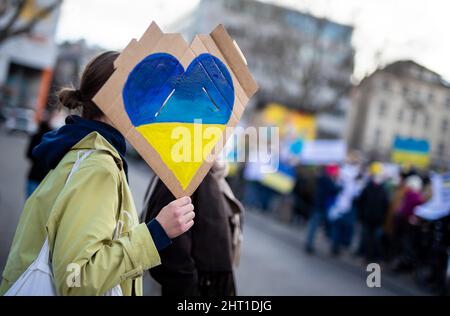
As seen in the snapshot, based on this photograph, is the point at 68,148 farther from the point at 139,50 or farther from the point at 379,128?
the point at 379,128

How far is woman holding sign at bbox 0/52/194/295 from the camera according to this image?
156 cm

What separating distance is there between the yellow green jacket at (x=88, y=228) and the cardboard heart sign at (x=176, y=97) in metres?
0.17

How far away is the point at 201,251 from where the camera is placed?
2717mm

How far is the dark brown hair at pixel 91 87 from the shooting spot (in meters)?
1.92

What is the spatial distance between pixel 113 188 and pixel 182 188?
0.26m

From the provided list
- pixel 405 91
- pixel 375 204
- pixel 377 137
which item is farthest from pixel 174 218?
pixel 377 137

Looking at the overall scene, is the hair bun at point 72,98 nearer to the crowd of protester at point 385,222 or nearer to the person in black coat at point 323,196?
the crowd of protester at point 385,222

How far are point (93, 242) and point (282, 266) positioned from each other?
713 centimetres

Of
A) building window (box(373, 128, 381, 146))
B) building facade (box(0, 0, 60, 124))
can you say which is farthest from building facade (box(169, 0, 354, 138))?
building window (box(373, 128, 381, 146))

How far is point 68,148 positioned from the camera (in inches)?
72.3

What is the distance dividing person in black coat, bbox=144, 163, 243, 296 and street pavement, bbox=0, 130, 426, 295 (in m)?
2.32

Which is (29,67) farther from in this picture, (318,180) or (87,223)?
(87,223)

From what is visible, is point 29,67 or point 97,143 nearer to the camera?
point 97,143

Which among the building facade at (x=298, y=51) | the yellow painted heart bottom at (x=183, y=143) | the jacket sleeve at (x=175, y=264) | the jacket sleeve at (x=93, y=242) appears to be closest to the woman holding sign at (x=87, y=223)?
the jacket sleeve at (x=93, y=242)
